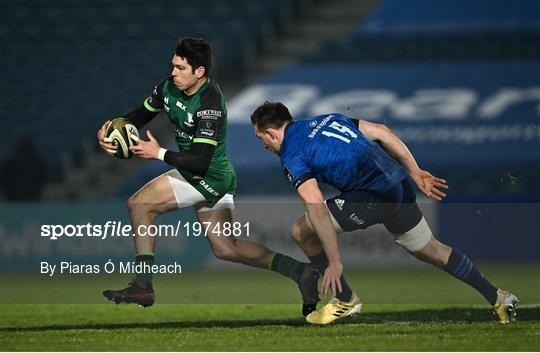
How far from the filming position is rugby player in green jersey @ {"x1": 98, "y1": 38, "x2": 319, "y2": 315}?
28.0 ft

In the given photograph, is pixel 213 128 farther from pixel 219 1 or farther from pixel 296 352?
pixel 219 1

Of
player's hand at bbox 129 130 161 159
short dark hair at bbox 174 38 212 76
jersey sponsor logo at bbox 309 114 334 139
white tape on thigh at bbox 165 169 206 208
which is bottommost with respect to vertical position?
white tape on thigh at bbox 165 169 206 208

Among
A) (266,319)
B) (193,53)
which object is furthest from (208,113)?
(266,319)

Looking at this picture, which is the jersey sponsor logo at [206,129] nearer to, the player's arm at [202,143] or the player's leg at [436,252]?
the player's arm at [202,143]

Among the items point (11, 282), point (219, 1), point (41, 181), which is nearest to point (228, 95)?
point (219, 1)

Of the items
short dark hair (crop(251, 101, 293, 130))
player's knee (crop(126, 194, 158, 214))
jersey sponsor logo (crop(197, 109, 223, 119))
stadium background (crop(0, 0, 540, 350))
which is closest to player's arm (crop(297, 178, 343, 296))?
short dark hair (crop(251, 101, 293, 130))

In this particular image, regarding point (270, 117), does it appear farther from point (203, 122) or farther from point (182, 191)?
point (182, 191)

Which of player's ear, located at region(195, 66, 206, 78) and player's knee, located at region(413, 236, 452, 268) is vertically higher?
player's ear, located at region(195, 66, 206, 78)

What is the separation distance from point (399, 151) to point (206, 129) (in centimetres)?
143

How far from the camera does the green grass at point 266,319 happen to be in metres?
7.50

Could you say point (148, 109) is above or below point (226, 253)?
above

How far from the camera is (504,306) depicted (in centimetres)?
833

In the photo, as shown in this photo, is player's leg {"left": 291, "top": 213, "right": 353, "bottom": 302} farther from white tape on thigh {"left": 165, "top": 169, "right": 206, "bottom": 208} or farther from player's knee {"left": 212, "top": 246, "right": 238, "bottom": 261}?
white tape on thigh {"left": 165, "top": 169, "right": 206, "bottom": 208}

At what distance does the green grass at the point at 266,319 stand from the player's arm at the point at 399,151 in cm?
100
